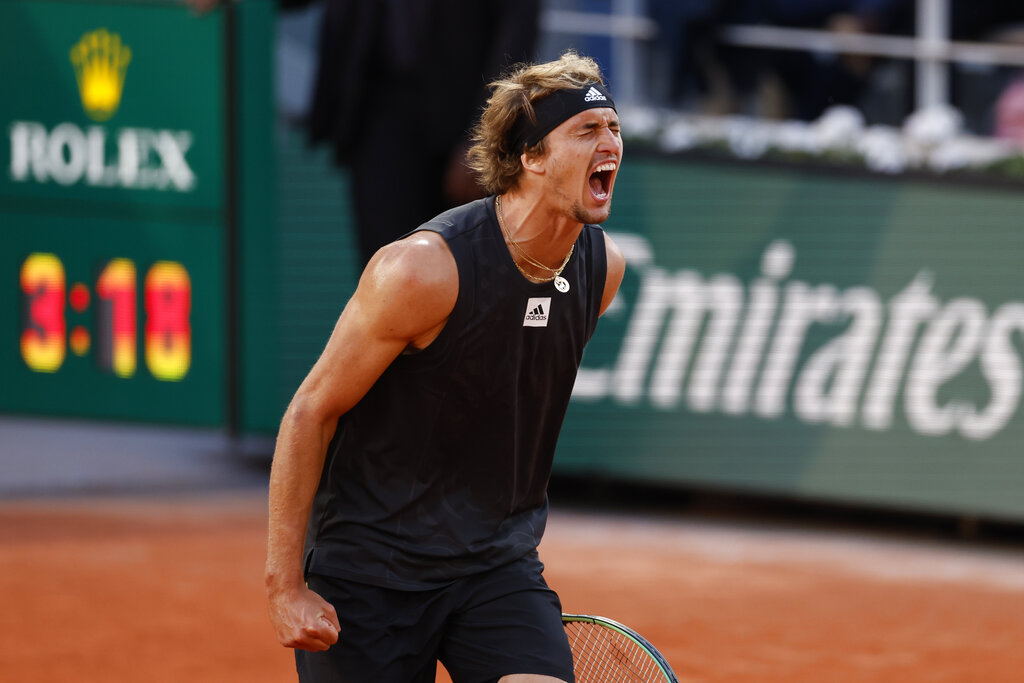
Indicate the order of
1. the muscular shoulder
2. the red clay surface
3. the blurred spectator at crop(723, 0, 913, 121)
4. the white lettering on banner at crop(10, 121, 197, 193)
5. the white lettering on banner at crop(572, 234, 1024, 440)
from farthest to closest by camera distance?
the blurred spectator at crop(723, 0, 913, 121)
the white lettering on banner at crop(10, 121, 197, 193)
the white lettering on banner at crop(572, 234, 1024, 440)
the red clay surface
the muscular shoulder

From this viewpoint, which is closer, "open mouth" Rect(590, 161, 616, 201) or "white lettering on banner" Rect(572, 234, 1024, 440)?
"open mouth" Rect(590, 161, 616, 201)

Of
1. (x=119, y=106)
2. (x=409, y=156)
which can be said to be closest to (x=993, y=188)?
(x=409, y=156)

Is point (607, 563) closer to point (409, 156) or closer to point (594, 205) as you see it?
point (409, 156)

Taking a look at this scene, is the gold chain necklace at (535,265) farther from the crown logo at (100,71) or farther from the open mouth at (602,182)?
the crown logo at (100,71)

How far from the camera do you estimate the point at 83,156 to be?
26.9 ft

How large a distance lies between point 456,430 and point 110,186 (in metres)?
5.84

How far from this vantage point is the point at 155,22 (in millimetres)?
8266

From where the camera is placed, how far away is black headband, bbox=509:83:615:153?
2770 millimetres

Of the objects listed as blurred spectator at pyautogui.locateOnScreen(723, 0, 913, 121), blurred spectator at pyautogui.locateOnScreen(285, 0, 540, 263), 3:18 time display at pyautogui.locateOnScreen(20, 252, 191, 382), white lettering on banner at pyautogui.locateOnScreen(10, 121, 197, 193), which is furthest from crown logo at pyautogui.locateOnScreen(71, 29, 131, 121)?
blurred spectator at pyautogui.locateOnScreen(723, 0, 913, 121)

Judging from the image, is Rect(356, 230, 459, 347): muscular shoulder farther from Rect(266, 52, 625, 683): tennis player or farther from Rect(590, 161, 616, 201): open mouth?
Rect(590, 161, 616, 201): open mouth

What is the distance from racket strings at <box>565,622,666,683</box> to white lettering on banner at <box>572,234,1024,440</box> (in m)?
4.08

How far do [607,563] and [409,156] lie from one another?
210 cm

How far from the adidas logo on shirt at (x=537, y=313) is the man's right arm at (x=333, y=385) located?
16 cm

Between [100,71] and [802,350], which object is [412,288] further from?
[100,71]
